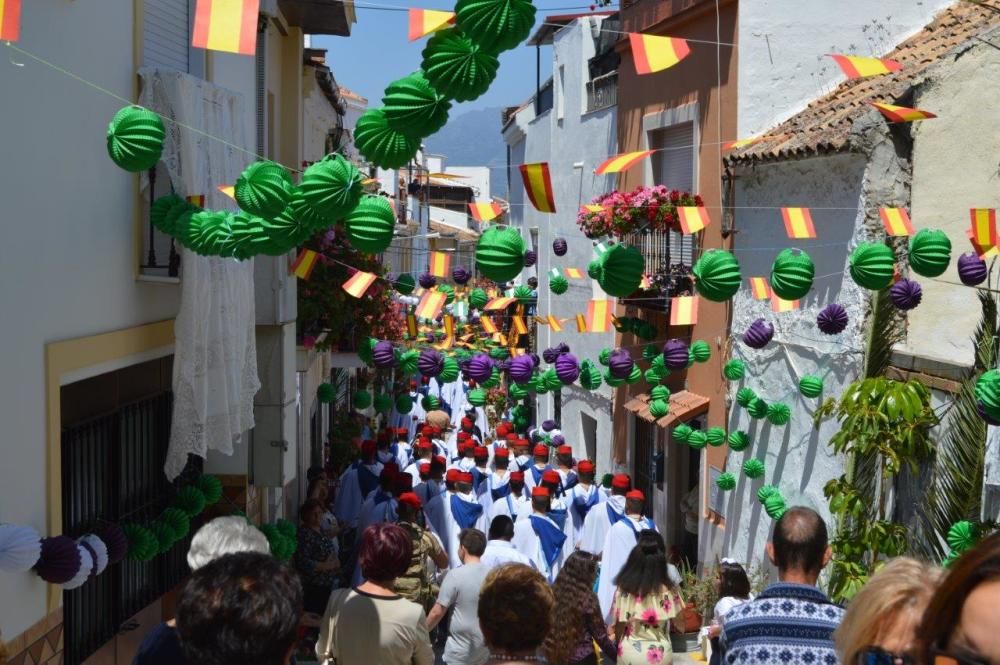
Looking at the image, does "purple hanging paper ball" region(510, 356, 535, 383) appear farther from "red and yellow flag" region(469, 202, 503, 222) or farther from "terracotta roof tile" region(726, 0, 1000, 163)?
"terracotta roof tile" region(726, 0, 1000, 163)

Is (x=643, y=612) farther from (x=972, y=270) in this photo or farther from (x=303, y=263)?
(x=303, y=263)

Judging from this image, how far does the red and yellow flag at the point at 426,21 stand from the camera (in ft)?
18.3

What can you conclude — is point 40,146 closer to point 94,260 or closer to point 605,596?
point 94,260

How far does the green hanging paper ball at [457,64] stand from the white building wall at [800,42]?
8905 mm

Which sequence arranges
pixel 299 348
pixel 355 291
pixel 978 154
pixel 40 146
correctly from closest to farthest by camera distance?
1. pixel 40 146
2. pixel 978 154
3. pixel 355 291
4. pixel 299 348

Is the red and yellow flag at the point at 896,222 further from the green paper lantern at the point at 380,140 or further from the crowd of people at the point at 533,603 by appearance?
the green paper lantern at the point at 380,140

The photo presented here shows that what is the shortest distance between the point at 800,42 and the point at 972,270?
238 inches

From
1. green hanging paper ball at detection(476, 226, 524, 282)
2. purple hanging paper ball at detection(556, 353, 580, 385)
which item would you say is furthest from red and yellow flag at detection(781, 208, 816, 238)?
green hanging paper ball at detection(476, 226, 524, 282)

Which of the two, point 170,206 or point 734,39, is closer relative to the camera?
point 170,206

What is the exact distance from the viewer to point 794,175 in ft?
40.2

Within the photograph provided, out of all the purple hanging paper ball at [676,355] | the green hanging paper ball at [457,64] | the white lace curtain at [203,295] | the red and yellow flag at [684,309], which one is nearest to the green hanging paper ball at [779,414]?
the purple hanging paper ball at [676,355]

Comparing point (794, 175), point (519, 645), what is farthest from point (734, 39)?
point (519, 645)

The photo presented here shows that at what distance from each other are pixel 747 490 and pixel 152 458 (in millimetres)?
7524

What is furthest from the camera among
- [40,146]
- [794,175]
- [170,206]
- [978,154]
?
[794,175]
